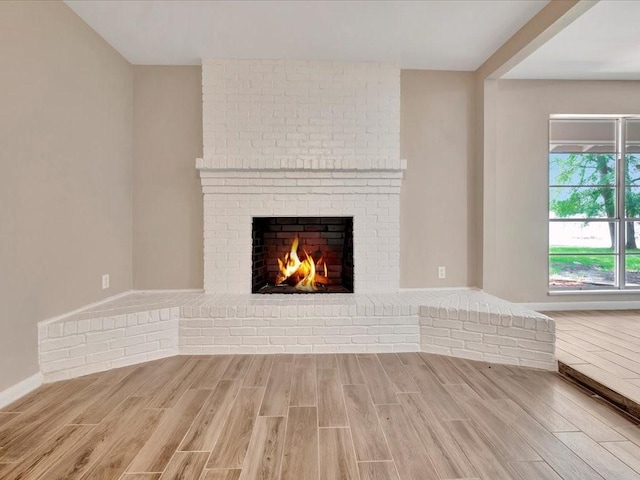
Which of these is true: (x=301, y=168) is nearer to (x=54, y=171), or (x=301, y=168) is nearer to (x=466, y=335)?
(x=54, y=171)

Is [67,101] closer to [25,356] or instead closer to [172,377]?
[25,356]

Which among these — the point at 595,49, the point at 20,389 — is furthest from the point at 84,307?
the point at 595,49

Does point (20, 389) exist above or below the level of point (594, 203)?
below

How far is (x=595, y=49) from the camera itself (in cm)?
313

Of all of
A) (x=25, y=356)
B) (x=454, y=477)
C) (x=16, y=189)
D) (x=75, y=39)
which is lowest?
(x=454, y=477)

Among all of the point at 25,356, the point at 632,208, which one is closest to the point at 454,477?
the point at 25,356

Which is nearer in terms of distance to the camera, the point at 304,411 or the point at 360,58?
the point at 304,411

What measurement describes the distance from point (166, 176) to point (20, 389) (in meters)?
2.06

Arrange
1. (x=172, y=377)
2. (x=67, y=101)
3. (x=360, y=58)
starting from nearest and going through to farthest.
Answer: (x=172, y=377)
(x=67, y=101)
(x=360, y=58)

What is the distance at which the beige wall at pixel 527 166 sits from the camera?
3752 mm

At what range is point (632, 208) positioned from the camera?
392 centimetres

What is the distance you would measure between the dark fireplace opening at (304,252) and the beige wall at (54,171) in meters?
1.38

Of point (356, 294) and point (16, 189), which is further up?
point (16, 189)

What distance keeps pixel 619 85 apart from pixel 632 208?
52.5 inches
